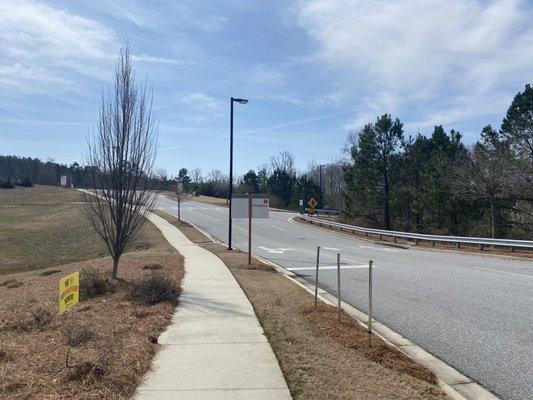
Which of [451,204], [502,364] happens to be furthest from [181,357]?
[451,204]

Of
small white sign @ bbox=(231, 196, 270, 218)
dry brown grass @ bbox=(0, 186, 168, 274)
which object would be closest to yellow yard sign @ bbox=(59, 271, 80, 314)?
small white sign @ bbox=(231, 196, 270, 218)

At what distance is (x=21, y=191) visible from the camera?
90.7 m

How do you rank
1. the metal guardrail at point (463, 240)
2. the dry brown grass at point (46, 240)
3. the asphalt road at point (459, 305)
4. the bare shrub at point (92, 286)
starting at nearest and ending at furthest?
the asphalt road at point (459, 305) < the bare shrub at point (92, 286) < the metal guardrail at point (463, 240) < the dry brown grass at point (46, 240)

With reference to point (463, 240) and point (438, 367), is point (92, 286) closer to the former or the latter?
point (438, 367)

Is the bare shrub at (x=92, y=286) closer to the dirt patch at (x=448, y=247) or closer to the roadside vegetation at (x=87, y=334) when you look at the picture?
the roadside vegetation at (x=87, y=334)

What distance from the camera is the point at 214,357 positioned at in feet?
19.3

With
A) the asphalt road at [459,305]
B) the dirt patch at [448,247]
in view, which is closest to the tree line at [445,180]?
the dirt patch at [448,247]

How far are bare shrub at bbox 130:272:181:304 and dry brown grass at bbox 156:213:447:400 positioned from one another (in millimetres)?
1715

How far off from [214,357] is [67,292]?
2033mm

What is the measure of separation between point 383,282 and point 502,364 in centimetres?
708

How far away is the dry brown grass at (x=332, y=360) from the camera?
477 centimetres

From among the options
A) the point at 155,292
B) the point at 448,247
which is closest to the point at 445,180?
the point at 448,247

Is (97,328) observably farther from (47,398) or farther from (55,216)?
(55,216)

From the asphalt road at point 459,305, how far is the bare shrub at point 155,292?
12.7 ft
